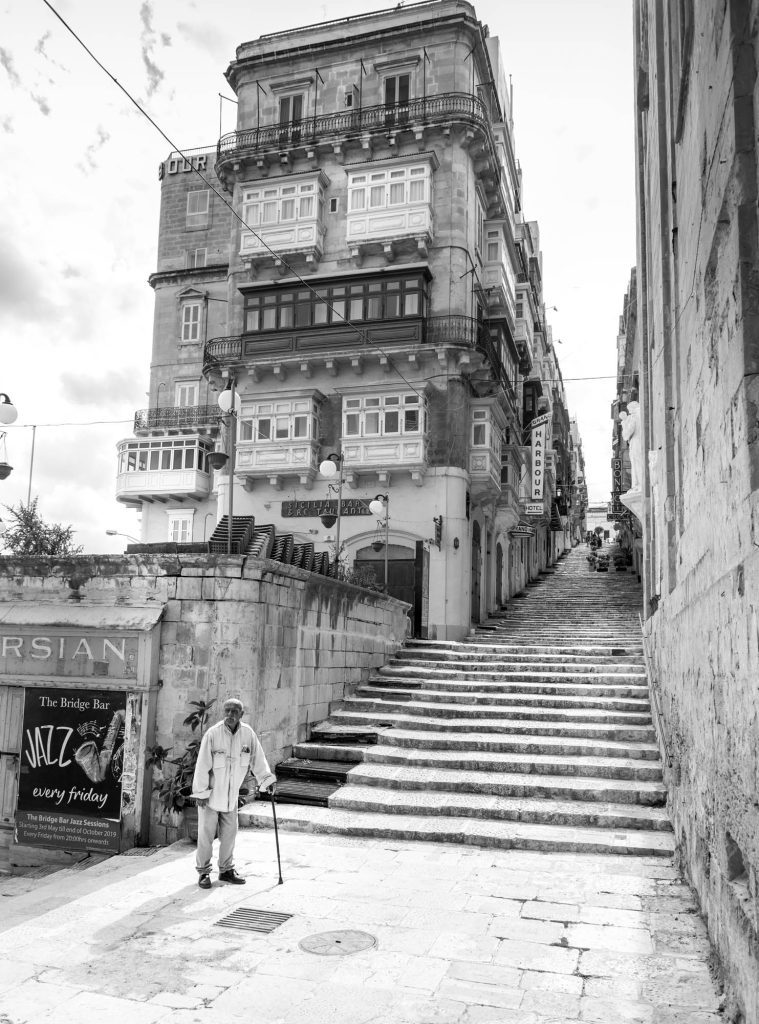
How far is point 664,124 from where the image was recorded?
406 inches

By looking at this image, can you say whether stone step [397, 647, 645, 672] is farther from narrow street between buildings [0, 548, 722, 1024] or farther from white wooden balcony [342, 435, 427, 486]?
white wooden balcony [342, 435, 427, 486]

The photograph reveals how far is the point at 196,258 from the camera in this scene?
33.8 meters

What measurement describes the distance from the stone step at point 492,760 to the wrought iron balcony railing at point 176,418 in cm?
2171

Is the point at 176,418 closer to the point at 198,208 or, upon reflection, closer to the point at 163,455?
the point at 163,455

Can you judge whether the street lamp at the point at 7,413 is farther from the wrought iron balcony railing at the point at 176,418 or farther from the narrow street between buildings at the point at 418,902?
the wrought iron balcony railing at the point at 176,418

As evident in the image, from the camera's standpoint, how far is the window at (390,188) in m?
24.9

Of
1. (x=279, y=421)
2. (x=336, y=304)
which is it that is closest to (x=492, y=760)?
(x=279, y=421)

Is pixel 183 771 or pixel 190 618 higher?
pixel 190 618

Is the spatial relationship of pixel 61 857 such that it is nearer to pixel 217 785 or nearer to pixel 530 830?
pixel 217 785

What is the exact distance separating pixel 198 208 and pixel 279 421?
46.9 feet

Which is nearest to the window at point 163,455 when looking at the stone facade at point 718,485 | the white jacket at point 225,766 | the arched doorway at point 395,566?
the arched doorway at point 395,566

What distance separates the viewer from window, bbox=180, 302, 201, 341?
32.8 m

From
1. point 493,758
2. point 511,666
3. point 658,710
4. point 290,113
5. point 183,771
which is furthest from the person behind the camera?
point 290,113

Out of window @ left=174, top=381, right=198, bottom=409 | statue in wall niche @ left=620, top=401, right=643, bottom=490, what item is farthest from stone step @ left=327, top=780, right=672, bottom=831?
window @ left=174, top=381, right=198, bottom=409
